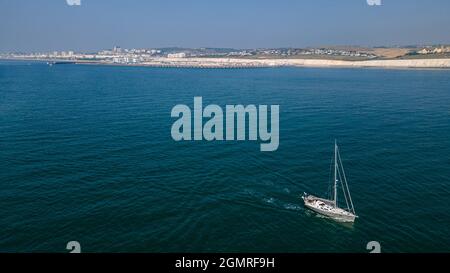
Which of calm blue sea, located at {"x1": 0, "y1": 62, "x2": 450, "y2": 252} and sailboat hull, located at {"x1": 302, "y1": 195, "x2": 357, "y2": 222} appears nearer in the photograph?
calm blue sea, located at {"x1": 0, "y1": 62, "x2": 450, "y2": 252}

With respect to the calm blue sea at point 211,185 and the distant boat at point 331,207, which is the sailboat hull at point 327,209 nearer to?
the distant boat at point 331,207

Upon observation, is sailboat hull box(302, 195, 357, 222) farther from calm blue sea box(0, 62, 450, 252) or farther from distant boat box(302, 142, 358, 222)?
calm blue sea box(0, 62, 450, 252)

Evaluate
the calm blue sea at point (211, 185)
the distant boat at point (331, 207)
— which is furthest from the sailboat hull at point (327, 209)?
the calm blue sea at point (211, 185)

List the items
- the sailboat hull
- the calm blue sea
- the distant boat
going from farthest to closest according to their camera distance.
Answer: the distant boat, the sailboat hull, the calm blue sea

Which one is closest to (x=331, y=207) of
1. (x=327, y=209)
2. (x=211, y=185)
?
(x=327, y=209)

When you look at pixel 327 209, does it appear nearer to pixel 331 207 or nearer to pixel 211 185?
pixel 331 207

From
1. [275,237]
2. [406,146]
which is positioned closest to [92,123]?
[275,237]

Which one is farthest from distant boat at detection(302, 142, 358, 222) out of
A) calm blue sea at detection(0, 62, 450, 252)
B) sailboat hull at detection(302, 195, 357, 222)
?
calm blue sea at detection(0, 62, 450, 252)

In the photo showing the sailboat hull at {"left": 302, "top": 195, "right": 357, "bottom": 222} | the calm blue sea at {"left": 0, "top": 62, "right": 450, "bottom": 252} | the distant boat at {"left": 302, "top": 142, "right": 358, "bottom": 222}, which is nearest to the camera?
the calm blue sea at {"left": 0, "top": 62, "right": 450, "bottom": 252}
